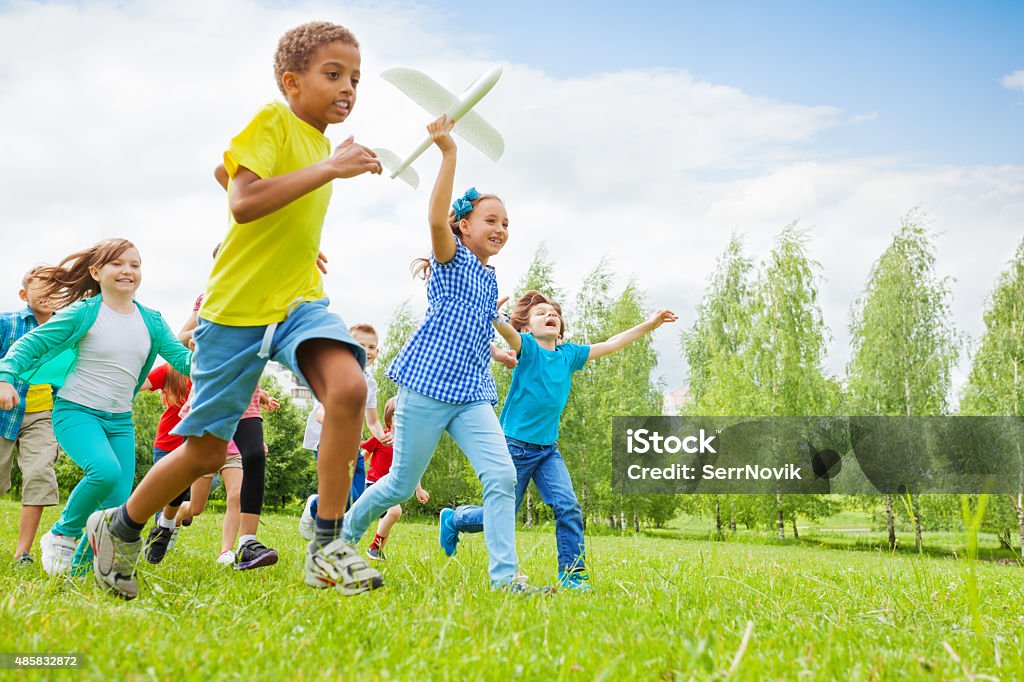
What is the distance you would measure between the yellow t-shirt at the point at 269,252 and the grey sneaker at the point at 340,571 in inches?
38.7

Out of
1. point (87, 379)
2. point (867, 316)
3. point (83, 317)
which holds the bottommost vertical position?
point (87, 379)

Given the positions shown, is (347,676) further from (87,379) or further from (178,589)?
(87,379)

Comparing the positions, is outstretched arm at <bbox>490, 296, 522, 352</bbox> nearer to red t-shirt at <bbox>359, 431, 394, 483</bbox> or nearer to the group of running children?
the group of running children

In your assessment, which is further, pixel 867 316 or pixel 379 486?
pixel 867 316

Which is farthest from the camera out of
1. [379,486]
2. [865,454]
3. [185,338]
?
[865,454]

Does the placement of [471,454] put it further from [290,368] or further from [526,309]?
[526,309]

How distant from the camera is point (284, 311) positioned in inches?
136

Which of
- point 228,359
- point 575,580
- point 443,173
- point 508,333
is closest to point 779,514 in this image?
point 508,333

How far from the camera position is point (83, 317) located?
15.5 feet

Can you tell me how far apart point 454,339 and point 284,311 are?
3.54 feet

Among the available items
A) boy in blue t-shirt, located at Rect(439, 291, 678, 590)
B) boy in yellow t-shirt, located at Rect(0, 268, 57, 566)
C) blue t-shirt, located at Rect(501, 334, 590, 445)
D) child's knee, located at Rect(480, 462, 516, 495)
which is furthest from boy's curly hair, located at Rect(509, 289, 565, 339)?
boy in yellow t-shirt, located at Rect(0, 268, 57, 566)

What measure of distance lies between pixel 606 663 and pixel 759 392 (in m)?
28.4

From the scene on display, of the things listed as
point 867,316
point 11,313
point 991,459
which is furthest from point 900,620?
point 867,316

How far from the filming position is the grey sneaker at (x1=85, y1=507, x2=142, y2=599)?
338 cm
